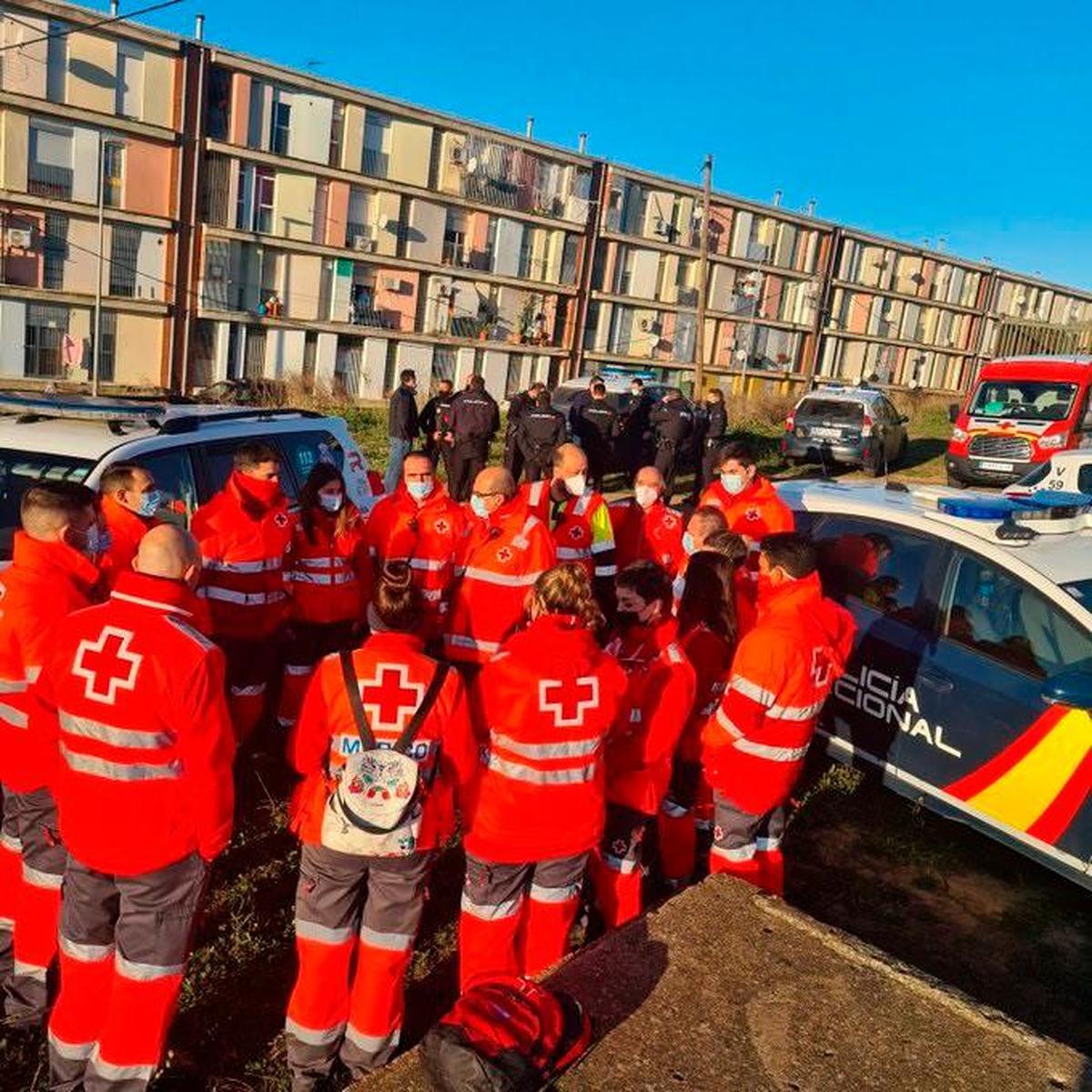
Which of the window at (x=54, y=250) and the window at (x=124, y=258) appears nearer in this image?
the window at (x=54, y=250)

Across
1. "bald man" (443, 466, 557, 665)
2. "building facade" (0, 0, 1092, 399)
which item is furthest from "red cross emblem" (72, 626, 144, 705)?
"building facade" (0, 0, 1092, 399)

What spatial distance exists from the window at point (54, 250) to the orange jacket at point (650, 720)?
1298 inches

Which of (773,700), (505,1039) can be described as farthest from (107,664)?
(773,700)

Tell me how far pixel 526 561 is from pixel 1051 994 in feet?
10.4

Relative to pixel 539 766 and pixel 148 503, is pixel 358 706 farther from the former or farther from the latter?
pixel 148 503

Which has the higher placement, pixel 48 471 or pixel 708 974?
pixel 48 471

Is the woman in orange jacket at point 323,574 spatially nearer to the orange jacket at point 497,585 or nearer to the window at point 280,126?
the orange jacket at point 497,585

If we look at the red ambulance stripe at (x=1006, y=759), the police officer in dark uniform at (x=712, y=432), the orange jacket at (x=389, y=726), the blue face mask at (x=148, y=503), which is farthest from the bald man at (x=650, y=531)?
the police officer in dark uniform at (x=712, y=432)

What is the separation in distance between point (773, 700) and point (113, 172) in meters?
34.5

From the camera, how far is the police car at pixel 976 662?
441 centimetres

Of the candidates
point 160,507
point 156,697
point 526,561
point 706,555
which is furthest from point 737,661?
Answer: point 160,507

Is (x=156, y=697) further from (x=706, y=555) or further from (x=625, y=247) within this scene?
(x=625, y=247)

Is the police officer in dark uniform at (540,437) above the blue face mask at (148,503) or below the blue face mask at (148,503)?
below

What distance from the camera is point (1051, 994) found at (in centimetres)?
416
